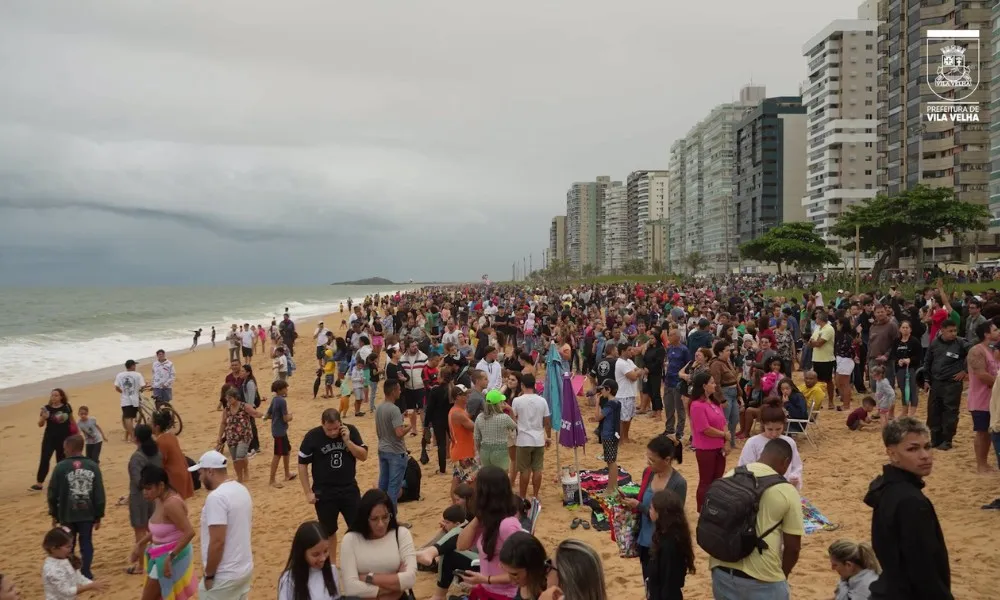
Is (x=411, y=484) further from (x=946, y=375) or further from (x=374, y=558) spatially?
(x=946, y=375)

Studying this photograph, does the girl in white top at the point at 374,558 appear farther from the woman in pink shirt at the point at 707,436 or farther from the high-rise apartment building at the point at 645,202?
the high-rise apartment building at the point at 645,202

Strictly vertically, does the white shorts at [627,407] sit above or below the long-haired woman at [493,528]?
below

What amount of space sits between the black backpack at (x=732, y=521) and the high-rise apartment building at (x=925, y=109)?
67246 mm

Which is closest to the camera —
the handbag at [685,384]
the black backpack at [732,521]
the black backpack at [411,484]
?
the black backpack at [732,521]

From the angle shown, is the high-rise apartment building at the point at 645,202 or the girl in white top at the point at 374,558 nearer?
the girl in white top at the point at 374,558

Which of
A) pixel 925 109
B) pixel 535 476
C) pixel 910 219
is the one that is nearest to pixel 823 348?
pixel 535 476

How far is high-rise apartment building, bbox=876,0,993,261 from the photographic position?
5972cm

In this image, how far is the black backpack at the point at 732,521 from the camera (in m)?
3.18

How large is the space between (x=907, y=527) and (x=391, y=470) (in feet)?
16.6

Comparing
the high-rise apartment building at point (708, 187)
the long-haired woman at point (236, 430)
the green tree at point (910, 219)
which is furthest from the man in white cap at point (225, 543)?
the high-rise apartment building at point (708, 187)

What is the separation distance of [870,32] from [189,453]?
99.5m

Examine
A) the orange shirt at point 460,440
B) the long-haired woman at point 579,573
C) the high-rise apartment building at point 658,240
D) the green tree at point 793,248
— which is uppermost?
the high-rise apartment building at point 658,240

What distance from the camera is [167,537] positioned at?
4.47 metres

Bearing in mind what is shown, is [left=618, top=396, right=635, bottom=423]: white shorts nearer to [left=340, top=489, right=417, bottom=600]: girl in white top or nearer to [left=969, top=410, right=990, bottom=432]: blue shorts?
[left=969, top=410, right=990, bottom=432]: blue shorts
